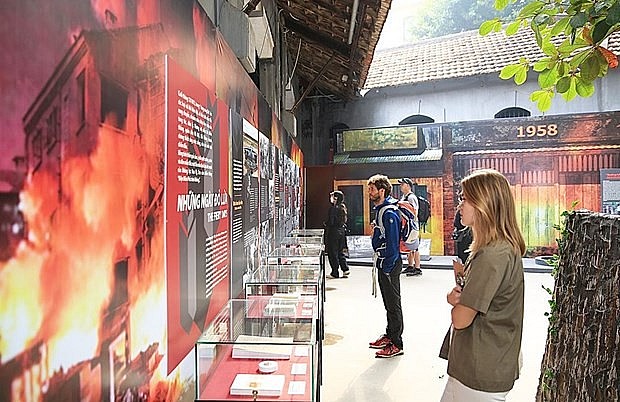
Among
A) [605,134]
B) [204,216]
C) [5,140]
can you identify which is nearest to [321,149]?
[605,134]

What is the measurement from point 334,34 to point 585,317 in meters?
7.36

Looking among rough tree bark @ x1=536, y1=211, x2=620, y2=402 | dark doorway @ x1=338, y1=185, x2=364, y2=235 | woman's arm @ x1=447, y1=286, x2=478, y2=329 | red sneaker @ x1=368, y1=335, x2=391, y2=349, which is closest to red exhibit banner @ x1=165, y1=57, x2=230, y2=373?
woman's arm @ x1=447, y1=286, x2=478, y2=329

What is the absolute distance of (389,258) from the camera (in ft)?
15.0

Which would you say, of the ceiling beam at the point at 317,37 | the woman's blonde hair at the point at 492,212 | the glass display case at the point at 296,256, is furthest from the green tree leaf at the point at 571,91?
the ceiling beam at the point at 317,37

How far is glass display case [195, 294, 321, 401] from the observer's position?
2.12 meters

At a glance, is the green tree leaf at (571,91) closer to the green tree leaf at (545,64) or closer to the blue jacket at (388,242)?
the green tree leaf at (545,64)

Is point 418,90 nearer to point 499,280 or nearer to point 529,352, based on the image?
point 529,352

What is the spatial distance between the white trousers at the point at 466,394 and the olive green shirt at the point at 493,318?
0.08 ft

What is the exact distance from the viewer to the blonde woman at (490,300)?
206 cm

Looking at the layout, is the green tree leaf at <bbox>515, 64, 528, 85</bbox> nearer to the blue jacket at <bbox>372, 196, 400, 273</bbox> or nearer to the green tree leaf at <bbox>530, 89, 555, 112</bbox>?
the green tree leaf at <bbox>530, 89, 555, 112</bbox>

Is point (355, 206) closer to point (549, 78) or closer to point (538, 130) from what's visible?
point (538, 130)

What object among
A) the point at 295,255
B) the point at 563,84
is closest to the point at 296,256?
the point at 295,255

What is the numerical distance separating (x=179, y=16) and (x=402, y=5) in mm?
32243

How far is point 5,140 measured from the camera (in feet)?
3.14
